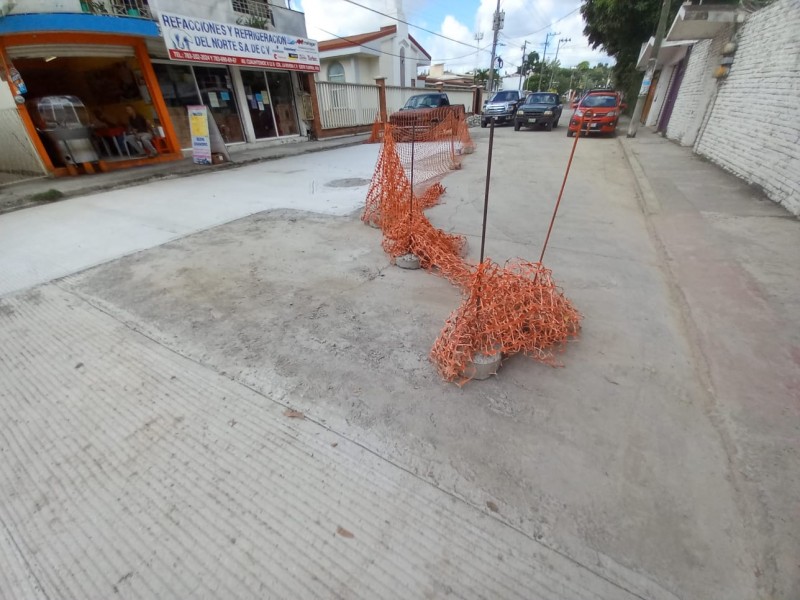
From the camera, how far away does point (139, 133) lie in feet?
34.2

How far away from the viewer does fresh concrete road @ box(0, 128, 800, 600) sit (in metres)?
1.41

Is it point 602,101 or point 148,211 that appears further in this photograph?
point 602,101

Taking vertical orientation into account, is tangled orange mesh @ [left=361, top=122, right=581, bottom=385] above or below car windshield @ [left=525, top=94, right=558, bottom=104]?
below

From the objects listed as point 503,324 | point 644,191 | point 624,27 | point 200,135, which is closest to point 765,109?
point 644,191

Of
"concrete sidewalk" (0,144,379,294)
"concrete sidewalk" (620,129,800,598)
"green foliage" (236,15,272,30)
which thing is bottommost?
"concrete sidewalk" (620,129,800,598)

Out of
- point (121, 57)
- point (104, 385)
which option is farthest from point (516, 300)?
point (121, 57)

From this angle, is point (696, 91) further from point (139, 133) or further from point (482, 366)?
point (139, 133)

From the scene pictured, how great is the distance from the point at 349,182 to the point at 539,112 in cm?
1326

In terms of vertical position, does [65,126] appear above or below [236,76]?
below

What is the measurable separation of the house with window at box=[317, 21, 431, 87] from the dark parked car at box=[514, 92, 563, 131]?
9659mm

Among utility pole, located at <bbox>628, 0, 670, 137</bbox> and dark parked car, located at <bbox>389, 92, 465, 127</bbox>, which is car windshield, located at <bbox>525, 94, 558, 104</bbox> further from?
utility pole, located at <bbox>628, 0, 670, 137</bbox>

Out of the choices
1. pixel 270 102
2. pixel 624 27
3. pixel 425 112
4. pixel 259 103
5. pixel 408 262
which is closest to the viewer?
pixel 408 262

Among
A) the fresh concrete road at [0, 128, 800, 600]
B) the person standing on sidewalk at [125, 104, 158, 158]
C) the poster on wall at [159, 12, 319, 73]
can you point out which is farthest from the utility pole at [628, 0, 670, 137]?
the person standing on sidewalk at [125, 104, 158, 158]

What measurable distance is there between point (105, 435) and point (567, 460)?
8.33 feet
